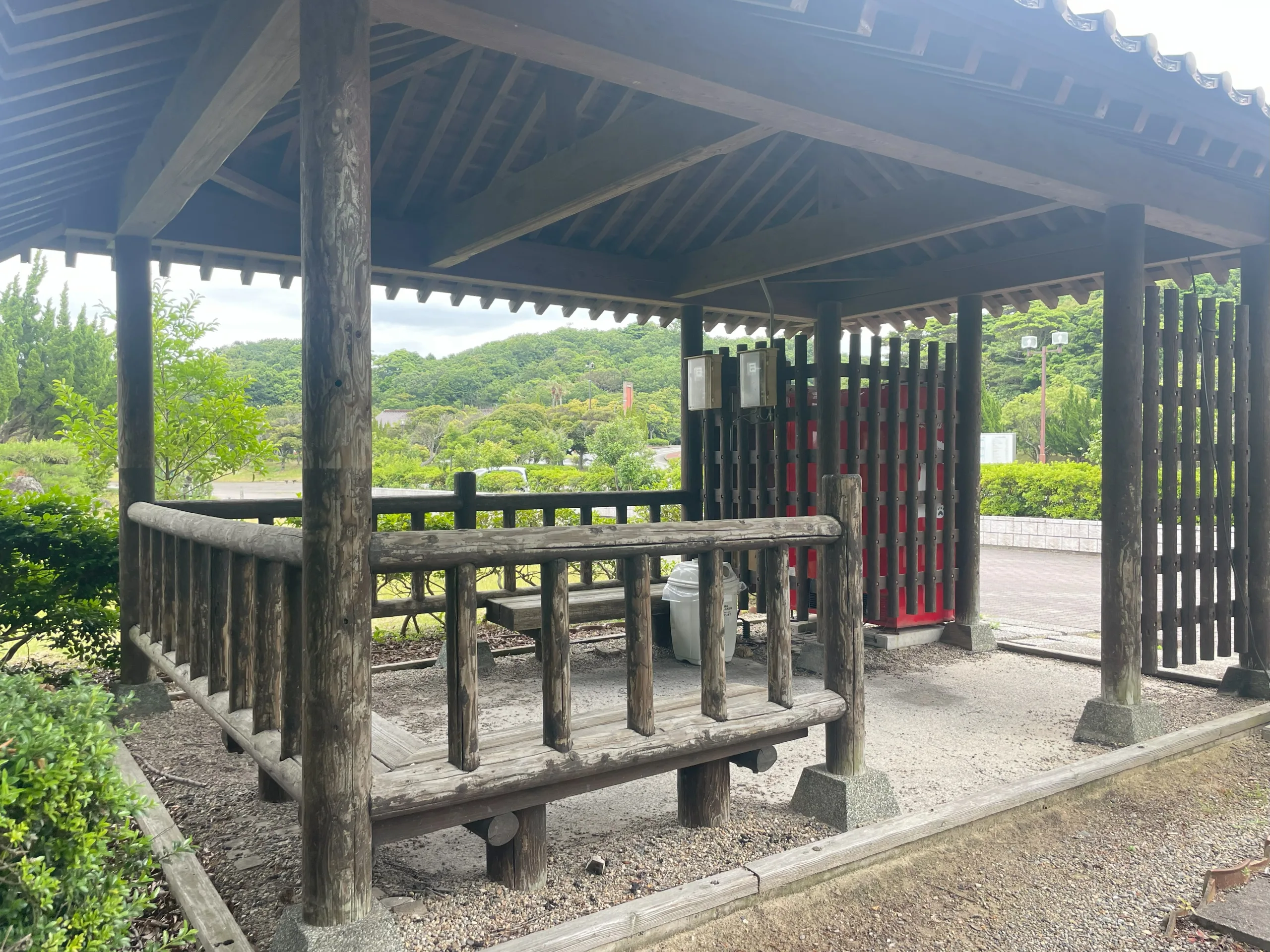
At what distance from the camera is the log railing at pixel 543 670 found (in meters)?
2.42

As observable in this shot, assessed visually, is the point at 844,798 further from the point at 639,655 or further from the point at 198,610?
the point at 198,610

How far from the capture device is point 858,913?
270 cm

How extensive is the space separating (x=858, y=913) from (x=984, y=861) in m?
0.66

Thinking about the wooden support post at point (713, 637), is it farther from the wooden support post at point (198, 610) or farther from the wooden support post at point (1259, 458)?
the wooden support post at point (1259, 458)

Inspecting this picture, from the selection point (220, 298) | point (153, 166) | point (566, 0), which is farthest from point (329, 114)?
point (220, 298)

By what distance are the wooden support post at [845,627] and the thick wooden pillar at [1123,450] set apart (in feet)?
5.69

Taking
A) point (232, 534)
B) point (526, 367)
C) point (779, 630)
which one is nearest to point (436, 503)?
point (232, 534)

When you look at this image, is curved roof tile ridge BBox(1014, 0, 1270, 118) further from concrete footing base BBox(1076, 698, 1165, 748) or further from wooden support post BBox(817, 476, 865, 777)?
concrete footing base BBox(1076, 698, 1165, 748)

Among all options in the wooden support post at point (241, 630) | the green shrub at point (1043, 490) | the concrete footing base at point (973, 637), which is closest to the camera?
the wooden support post at point (241, 630)

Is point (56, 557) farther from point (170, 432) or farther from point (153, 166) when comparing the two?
point (170, 432)

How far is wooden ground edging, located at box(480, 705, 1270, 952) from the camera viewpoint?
7.95 ft

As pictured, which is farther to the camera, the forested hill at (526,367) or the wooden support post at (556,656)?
the forested hill at (526,367)

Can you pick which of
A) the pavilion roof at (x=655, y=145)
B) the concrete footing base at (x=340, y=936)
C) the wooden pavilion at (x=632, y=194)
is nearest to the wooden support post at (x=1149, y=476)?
the wooden pavilion at (x=632, y=194)

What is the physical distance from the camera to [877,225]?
4715mm
